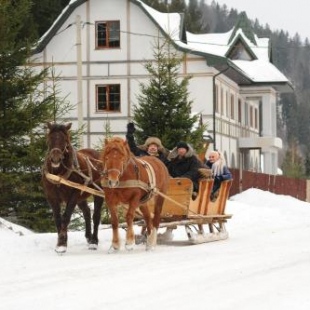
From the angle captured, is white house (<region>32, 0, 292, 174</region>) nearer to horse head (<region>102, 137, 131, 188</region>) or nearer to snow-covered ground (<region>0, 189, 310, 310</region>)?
snow-covered ground (<region>0, 189, 310, 310</region>)

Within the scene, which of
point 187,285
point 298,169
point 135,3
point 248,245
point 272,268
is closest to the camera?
point 187,285

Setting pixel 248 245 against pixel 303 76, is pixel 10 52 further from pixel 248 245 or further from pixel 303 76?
pixel 303 76

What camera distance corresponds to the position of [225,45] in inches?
1844

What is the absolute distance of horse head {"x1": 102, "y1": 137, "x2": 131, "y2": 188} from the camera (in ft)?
40.3

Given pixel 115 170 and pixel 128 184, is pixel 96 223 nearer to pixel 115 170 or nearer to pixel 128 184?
pixel 128 184

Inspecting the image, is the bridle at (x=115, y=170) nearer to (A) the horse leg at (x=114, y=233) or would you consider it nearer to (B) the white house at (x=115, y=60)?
(A) the horse leg at (x=114, y=233)

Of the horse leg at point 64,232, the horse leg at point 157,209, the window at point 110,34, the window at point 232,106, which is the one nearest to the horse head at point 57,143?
the horse leg at point 64,232

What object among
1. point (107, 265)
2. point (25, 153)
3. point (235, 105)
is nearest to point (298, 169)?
point (235, 105)

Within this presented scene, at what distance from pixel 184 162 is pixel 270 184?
2685 cm

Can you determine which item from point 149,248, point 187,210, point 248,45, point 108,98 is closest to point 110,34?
point 108,98

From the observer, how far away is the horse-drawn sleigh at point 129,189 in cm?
1239

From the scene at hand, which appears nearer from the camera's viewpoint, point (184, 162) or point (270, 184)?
point (184, 162)

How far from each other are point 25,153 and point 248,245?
5697 millimetres

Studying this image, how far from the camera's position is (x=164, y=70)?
25.7 m
